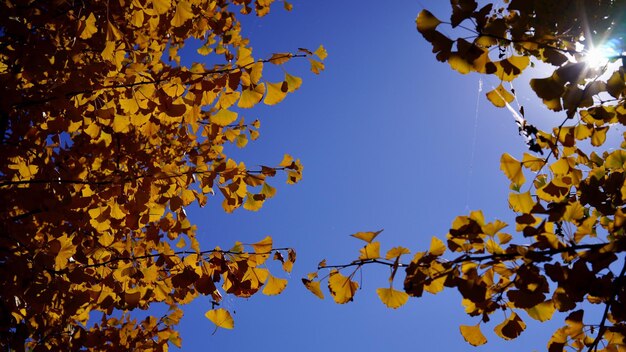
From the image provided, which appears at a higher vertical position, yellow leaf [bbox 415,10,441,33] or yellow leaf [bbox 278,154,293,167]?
yellow leaf [bbox 278,154,293,167]

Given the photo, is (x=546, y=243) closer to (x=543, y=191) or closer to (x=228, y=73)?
(x=543, y=191)

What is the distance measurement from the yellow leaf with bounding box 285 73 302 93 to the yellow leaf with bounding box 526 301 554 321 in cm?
137

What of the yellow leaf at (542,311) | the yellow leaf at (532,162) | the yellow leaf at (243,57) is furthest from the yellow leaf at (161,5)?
the yellow leaf at (542,311)

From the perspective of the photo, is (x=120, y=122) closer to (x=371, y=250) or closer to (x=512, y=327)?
(x=371, y=250)

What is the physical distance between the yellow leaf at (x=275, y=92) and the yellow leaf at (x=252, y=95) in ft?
0.11

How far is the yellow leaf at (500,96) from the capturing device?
1.49 meters

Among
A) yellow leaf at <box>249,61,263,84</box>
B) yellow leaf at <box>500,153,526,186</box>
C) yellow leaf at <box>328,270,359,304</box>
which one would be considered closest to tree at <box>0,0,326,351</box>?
yellow leaf at <box>249,61,263,84</box>

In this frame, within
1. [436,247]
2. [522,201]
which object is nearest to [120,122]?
[436,247]

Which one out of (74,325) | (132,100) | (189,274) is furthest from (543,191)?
(74,325)

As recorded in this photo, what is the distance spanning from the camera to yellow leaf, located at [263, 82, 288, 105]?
1.84 meters

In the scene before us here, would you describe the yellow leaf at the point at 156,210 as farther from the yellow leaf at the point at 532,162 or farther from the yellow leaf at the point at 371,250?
the yellow leaf at the point at 532,162

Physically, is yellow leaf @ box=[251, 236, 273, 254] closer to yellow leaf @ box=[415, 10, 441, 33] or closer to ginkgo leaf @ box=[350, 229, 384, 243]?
ginkgo leaf @ box=[350, 229, 384, 243]

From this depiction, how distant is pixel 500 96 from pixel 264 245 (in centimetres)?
126

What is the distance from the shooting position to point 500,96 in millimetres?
1515
